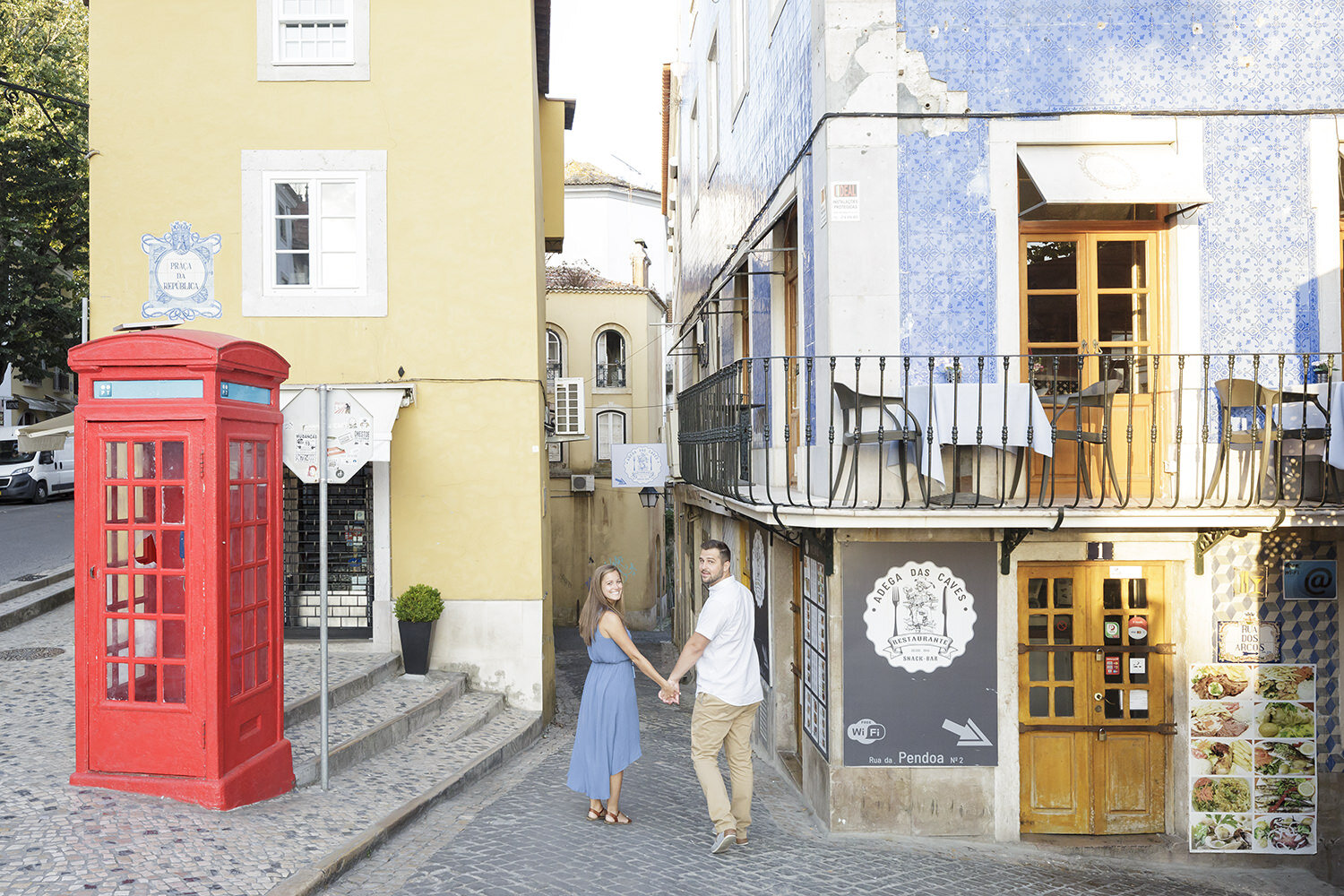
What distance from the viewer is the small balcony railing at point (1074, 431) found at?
7633 millimetres

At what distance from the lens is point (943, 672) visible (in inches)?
318

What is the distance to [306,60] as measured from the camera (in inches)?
453

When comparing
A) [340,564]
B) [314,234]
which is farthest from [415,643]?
[314,234]

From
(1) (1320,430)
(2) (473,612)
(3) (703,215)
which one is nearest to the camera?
(1) (1320,430)

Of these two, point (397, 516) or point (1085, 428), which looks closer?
point (1085, 428)

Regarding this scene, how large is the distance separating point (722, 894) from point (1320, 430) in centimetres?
546

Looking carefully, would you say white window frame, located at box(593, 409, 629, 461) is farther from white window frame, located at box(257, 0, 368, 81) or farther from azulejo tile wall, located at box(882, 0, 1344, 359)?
azulejo tile wall, located at box(882, 0, 1344, 359)

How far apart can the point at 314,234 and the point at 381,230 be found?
2.34ft

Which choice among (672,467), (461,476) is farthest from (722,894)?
(672,467)

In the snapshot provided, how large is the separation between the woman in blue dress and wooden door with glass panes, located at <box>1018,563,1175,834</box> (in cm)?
311

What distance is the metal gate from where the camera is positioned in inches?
457

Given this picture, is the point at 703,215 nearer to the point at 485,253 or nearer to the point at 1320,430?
the point at 485,253

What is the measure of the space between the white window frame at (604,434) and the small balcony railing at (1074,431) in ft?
72.3

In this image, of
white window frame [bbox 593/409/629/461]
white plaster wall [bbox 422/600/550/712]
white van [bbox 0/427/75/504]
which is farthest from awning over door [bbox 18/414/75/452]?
white window frame [bbox 593/409/629/461]
